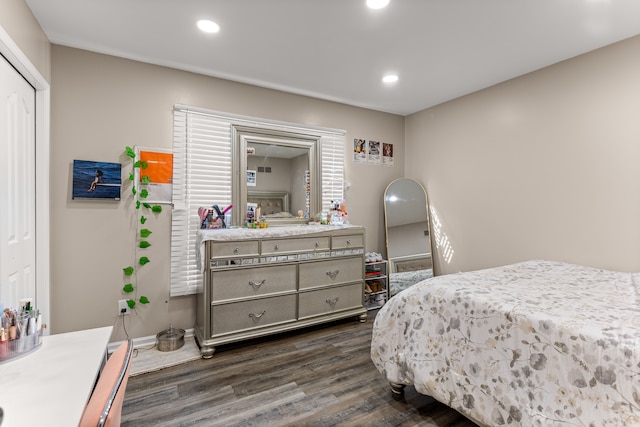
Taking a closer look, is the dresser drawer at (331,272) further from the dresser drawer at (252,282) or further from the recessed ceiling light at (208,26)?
the recessed ceiling light at (208,26)

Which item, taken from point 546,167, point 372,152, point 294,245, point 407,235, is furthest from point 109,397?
point 372,152

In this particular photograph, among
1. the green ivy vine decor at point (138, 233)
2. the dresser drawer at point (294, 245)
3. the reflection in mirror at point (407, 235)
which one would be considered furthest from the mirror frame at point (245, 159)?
the reflection in mirror at point (407, 235)

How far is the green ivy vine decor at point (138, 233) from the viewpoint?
265cm

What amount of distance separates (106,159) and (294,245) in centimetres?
173

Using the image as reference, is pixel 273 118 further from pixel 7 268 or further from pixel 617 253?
pixel 617 253

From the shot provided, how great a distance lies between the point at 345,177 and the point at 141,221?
88.3 inches

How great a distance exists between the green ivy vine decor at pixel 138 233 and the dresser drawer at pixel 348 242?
166 centimetres

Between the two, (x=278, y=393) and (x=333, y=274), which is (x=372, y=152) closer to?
(x=333, y=274)

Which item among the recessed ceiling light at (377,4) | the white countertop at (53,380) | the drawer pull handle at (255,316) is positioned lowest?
the drawer pull handle at (255,316)

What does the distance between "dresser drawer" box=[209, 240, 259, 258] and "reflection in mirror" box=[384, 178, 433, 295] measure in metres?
1.94

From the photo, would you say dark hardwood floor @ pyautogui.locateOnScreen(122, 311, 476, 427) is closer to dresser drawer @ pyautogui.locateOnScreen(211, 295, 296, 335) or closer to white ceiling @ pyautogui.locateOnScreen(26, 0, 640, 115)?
dresser drawer @ pyautogui.locateOnScreen(211, 295, 296, 335)

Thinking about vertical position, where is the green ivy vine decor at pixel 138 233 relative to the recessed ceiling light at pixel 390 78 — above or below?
below

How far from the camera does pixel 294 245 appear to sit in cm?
292

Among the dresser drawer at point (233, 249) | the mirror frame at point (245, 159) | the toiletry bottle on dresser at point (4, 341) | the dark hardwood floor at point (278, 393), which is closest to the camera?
the toiletry bottle on dresser at point (4, 341)
